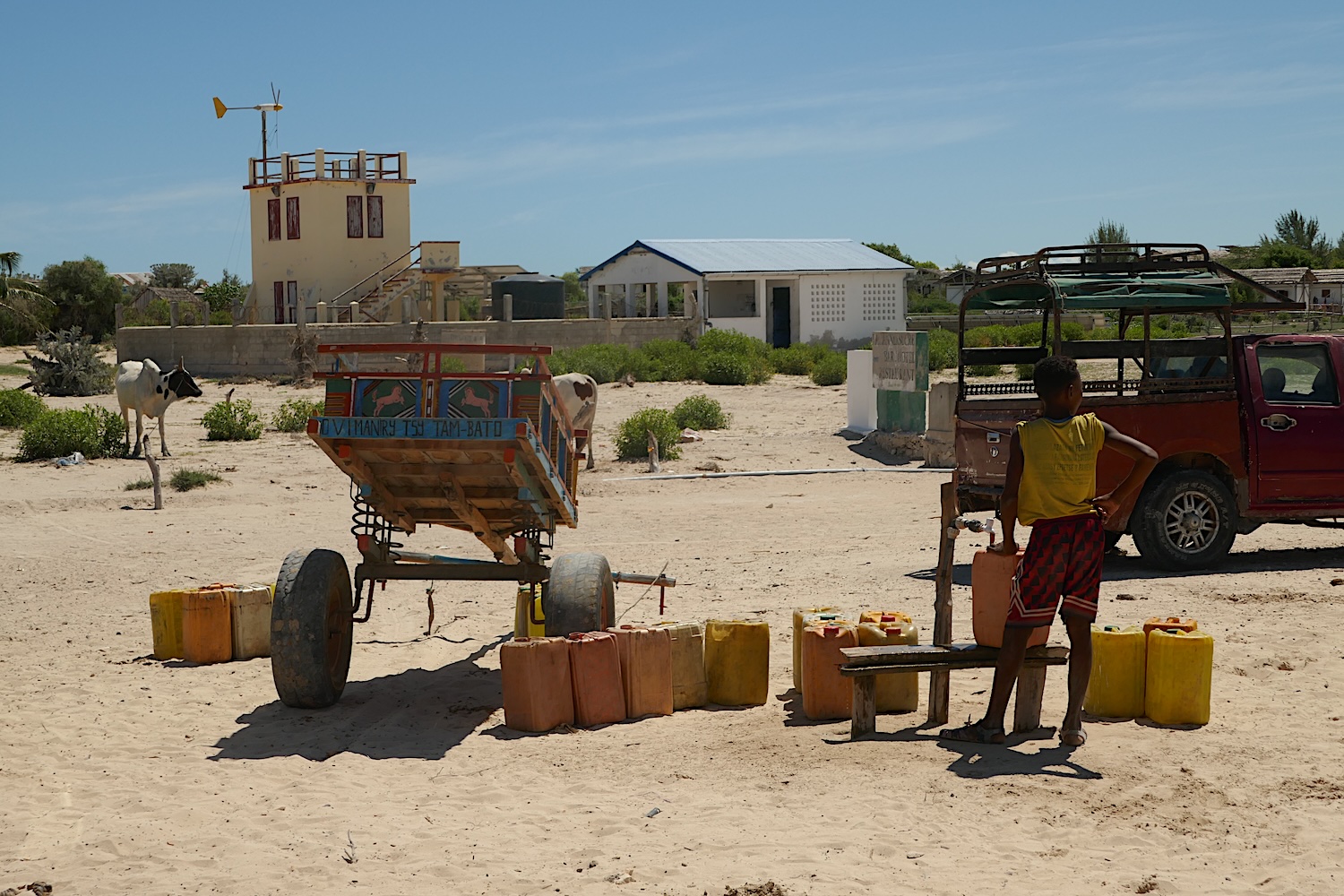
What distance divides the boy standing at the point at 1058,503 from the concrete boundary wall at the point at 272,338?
1192 inches

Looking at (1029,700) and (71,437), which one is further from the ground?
(71,437)

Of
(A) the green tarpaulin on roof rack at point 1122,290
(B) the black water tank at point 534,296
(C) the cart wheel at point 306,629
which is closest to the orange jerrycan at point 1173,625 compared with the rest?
(A) the green tarpaulin on roof rack at point 1122,290

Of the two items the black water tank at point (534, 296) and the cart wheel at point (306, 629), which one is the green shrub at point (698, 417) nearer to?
the cart wheel at point (306, 629)

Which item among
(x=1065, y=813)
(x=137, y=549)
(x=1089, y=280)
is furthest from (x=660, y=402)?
(x=1065, y=813)

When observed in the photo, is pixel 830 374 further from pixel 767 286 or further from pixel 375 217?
pixel 375 217

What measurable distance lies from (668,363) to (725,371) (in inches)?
88.1

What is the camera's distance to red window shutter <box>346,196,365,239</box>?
164ft

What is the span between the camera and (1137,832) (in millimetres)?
5547

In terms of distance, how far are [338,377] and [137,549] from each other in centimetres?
705

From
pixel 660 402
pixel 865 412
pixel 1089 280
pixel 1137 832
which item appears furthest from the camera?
pixel 660 402

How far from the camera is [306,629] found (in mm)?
7938

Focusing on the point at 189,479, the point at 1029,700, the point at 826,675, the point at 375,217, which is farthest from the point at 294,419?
the point at 375,217

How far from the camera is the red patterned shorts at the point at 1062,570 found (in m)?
6.31

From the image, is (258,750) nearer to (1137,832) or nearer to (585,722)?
(585,722)
